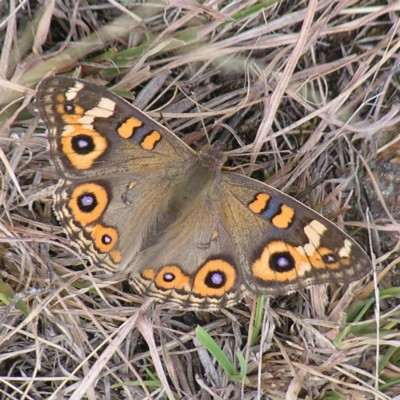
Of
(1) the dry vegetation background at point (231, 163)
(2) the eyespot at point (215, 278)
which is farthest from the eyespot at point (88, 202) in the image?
(2) the eyespot at point (215, 278)

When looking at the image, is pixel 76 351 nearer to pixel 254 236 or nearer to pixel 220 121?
pixel 254 236

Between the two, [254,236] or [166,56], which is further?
[166,56]

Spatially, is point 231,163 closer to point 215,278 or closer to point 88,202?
point 215,278

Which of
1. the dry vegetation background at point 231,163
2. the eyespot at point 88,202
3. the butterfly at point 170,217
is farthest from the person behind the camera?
the dry vegetation background at point 231,163

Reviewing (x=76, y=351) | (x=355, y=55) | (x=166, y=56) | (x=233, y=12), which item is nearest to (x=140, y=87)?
(x=166, y=56)

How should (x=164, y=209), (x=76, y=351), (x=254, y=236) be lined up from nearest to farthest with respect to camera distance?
(x=254, y=236) → (x=164, y=209) → (x=76, y=351)

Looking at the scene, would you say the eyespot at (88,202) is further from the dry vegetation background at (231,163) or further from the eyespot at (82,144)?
the dry vegetation background at (231,163)

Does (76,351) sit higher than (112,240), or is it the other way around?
(112,240)
